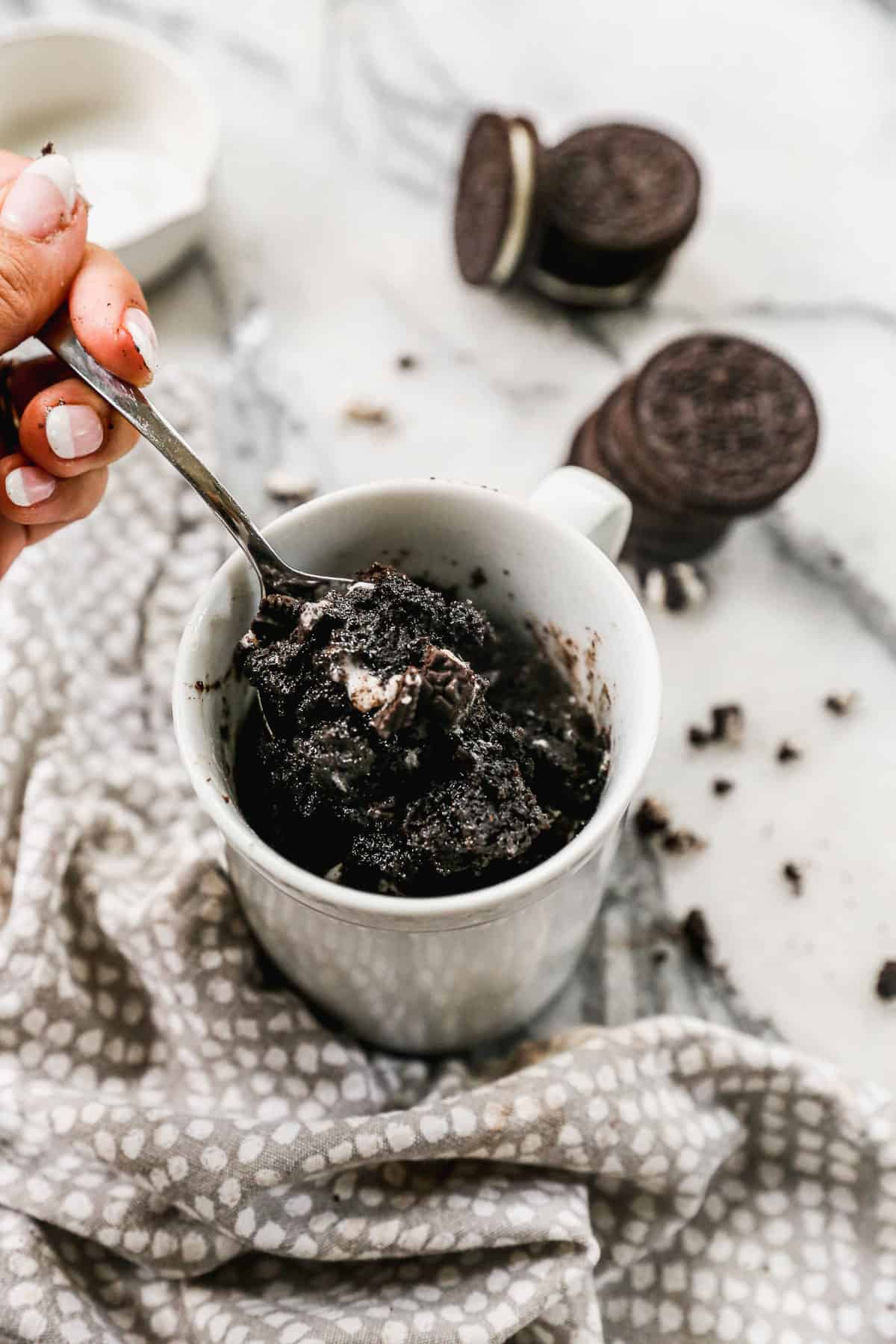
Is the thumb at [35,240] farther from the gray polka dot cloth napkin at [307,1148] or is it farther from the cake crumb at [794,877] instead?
the cake crumb at [794,877]

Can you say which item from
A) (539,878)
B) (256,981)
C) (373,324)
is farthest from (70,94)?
(539,878)

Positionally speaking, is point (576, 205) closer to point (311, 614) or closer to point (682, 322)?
point (682, 322)

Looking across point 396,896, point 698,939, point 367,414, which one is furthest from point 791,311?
point 396,896

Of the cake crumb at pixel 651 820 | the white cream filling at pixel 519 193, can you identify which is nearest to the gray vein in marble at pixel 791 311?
the white cream filling at pixel 519 193

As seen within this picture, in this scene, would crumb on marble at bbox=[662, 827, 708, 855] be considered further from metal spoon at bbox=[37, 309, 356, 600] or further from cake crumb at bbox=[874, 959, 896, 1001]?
metal spoon at bbox=[37, 309, 356, 600]

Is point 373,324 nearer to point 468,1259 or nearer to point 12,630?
point 12,630
